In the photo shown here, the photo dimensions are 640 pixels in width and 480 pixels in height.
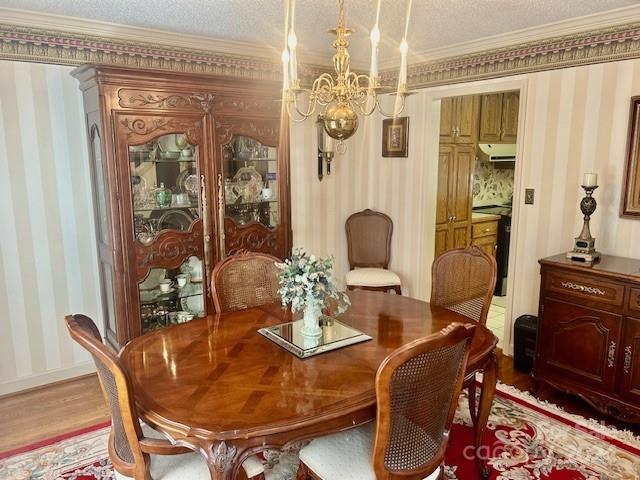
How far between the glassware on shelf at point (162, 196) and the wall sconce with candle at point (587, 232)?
2657 millimetres

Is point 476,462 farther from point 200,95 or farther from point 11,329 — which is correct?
point 11,329

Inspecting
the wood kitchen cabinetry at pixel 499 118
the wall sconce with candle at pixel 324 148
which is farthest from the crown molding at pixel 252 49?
the wood kitchen cabinetry at pixel 499 118

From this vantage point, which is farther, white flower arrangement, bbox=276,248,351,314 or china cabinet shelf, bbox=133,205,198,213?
china cabinet shelf, bbox=133,205,198,213

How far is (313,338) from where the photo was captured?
6.88ft

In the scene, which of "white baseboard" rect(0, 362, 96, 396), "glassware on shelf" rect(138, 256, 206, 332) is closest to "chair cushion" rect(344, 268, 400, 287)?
"glassware on shelf" rect(138, 256, 206, 332)

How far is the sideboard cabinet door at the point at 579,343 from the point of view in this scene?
109 inches

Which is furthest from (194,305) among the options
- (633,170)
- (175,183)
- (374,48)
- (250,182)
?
(633,170)

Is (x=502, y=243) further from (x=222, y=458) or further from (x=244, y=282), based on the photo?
(x=222, y=458)

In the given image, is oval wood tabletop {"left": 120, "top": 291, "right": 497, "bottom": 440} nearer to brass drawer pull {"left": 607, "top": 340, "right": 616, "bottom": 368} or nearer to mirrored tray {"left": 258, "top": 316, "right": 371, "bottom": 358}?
mirrored tray {"left": 258, "top": 316, "right": 371, "bottom": 358}

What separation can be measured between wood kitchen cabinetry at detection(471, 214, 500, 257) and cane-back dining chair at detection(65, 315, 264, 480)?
3.84 metres

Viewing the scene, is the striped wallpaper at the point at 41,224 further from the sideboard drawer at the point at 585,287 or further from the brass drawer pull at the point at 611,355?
the brass drawer pull at the point at 611,355

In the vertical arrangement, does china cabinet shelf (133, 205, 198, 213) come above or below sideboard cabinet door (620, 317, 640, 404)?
above

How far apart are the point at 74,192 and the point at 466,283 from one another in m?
2.65

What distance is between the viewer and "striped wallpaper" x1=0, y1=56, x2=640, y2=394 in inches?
120
